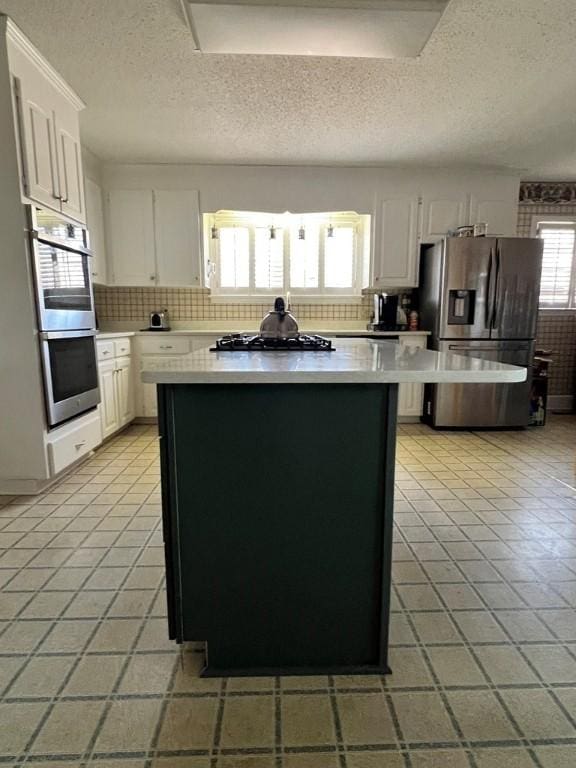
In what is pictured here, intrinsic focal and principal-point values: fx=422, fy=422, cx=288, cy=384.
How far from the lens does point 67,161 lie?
270 centimetres

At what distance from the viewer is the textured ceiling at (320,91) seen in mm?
2059

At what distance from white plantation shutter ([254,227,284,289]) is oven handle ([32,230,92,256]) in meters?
1.93

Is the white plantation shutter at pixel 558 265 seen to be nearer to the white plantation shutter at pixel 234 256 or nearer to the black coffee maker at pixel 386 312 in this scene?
the black coffee maker at pixel 386 312

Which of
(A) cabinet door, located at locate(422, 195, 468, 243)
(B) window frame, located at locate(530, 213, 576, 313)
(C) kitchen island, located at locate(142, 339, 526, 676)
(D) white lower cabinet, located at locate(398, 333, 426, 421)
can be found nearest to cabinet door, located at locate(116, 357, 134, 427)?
(D) white lower cabinet, located at locate(398, 333, 426, 421)

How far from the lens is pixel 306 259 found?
4.49m

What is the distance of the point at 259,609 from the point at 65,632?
28.1 inches

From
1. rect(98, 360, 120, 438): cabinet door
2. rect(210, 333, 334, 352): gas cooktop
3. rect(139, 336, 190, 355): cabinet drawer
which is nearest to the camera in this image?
rect(210, 333, 334, 352): gas cooktop

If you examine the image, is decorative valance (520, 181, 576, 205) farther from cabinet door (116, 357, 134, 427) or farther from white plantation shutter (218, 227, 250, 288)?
cabinet door (116, 357, 134, 427)

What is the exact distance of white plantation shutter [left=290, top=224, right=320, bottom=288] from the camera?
176 inches

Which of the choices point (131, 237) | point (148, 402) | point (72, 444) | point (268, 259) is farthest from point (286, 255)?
point (72, 444)

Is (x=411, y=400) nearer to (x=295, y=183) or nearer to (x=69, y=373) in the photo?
(x=295, y=183)

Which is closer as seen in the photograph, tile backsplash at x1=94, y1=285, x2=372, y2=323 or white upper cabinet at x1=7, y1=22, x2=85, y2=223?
white upper cabinet at x1=7, y1=22, x2=85, y2=223

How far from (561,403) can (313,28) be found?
4614 mm

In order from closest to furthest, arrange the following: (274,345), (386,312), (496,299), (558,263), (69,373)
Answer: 1. (274,345)
2. (69,373)
3. (496,299)
4. (386,312)
5. (558,263)
